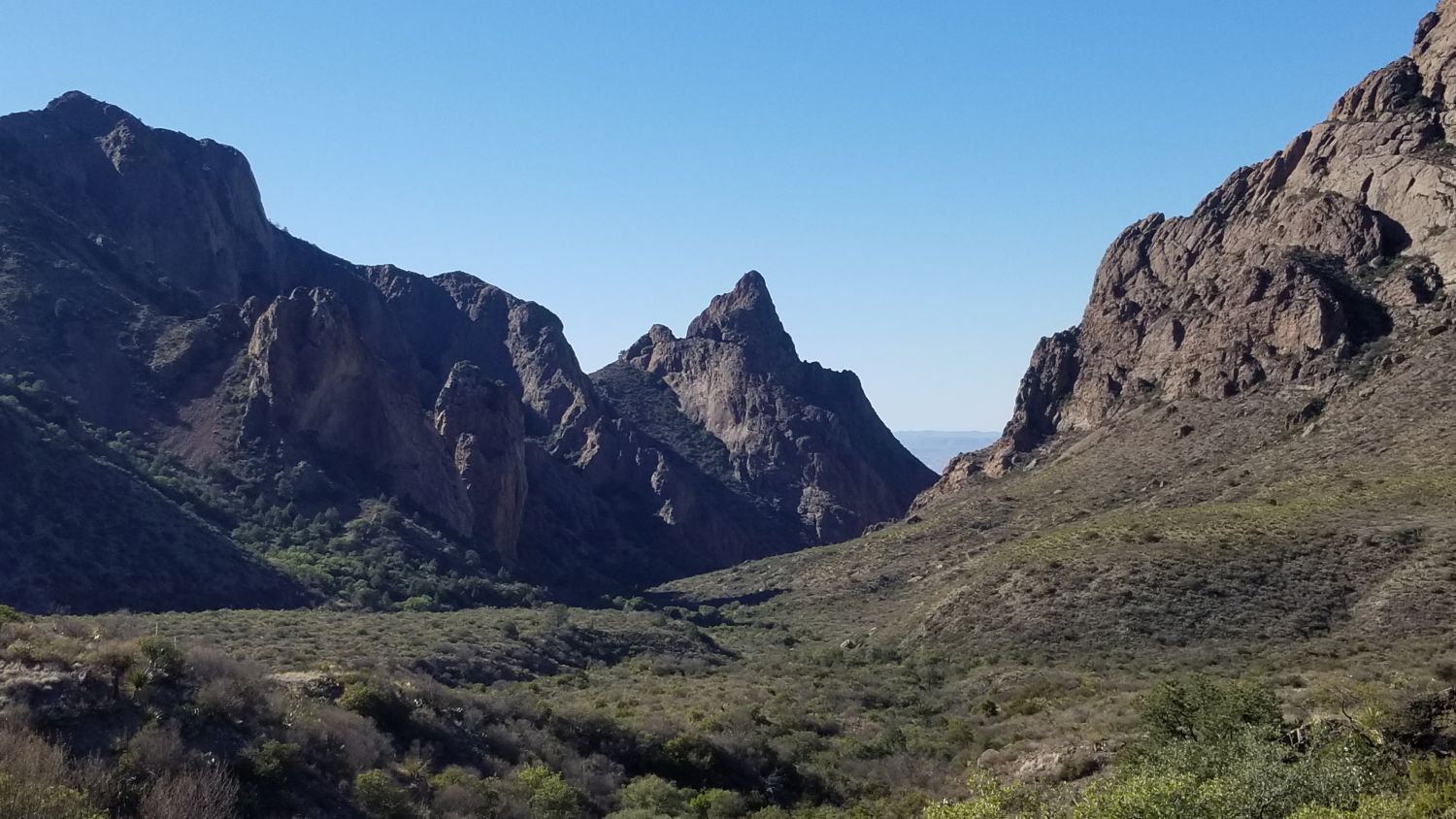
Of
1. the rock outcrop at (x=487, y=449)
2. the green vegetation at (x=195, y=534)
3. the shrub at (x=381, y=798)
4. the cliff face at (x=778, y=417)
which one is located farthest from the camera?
the cliff face at (x=778, y=417)

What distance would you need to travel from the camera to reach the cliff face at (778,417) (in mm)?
147625

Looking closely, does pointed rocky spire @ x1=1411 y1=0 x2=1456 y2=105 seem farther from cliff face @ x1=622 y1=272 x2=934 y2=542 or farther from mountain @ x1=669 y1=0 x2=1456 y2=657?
cliff face @ x1=622 y1=272 x2=934 y2=542

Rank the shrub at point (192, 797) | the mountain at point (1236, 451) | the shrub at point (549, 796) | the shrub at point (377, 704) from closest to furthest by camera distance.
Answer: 1. the shrub at point (192, 797)
2. the shrub at point (549, 796)
3. the shrub at point (377, 704)
4. the mountain at point (1236, 451)

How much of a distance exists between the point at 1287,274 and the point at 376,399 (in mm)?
73532

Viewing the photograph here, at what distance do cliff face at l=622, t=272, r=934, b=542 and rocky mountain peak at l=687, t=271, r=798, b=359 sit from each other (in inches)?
7.9

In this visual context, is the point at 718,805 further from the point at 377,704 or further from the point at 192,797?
the point at 192,797

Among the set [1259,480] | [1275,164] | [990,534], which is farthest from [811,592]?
[1275,164]

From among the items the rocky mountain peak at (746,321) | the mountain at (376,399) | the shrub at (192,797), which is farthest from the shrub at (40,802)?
the rocky mountain peak at (746,321)

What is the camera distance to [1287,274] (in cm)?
7631

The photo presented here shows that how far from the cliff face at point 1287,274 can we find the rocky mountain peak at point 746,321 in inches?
2693

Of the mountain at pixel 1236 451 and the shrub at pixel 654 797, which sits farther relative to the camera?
the mountain at pixel 1236 451

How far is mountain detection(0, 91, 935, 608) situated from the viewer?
3233 inches

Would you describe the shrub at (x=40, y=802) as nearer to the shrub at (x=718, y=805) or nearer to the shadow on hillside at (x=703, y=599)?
the shrub at (x=718, y=805)

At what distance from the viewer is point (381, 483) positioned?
89.8m
